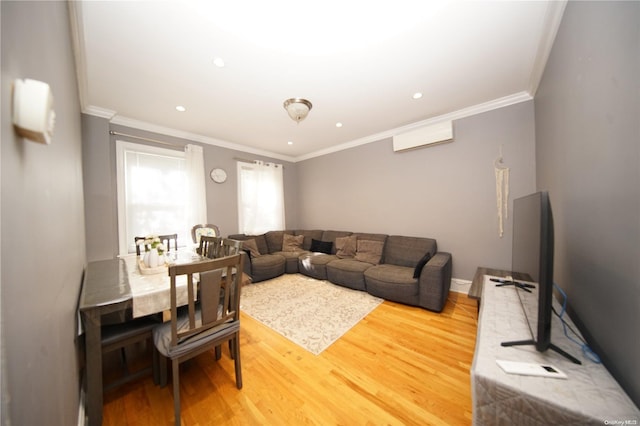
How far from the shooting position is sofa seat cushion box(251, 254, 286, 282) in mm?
3652

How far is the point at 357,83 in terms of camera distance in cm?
232

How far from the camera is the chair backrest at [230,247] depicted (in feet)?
6.40

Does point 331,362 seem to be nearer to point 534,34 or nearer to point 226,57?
point 226,57

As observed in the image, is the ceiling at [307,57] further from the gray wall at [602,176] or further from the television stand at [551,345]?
the television stand at [551,345]

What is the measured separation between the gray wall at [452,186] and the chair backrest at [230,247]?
271cm

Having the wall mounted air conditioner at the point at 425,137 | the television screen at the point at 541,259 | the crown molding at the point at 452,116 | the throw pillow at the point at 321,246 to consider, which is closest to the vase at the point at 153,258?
the television screen at the point at 541,259

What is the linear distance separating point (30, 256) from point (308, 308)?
97.9 inches

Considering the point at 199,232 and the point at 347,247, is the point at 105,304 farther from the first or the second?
the point at 347,247

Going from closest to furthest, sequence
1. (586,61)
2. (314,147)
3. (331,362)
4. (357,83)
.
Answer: (586,61) → (331,362) → (357,83) → (314,147)

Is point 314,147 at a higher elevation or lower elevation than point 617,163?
higher

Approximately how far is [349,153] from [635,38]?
12.0 feet

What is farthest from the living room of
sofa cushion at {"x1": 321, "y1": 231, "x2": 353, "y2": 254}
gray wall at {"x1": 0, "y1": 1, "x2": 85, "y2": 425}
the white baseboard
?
sofa cushion at {"x1": 321, "y1": 231, "x2": 353, "y2": 254}

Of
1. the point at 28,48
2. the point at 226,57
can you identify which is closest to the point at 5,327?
the point at 28,48

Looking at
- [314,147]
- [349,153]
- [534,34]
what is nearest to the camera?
[534,34]
